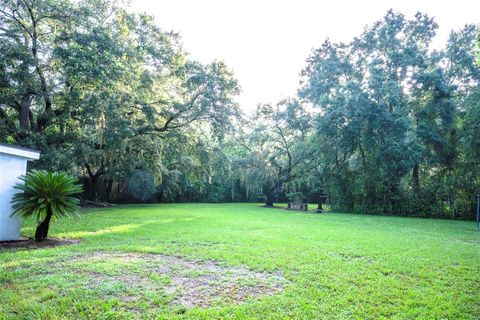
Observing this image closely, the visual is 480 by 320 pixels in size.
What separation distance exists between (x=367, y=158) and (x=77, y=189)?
14239 millimetres

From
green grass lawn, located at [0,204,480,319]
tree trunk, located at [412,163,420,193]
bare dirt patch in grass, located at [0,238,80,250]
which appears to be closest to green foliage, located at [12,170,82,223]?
bare dirt patch in grass, located at [0,238,80,250]

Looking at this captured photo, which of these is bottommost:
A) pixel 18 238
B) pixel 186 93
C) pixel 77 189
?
pixel 18 238

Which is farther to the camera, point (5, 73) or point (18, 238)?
point (5, 73)

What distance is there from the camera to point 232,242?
6.32 meters

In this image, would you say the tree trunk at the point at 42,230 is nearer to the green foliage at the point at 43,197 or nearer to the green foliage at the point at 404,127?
the green foliage at the point at 43,197

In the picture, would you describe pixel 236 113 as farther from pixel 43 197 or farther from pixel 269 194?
pixel 269 194

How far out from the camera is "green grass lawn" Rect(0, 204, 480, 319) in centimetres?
280

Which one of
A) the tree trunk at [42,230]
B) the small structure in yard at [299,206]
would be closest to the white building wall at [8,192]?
the tree trunk at [42,230]

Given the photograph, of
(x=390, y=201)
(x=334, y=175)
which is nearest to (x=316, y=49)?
(x=334, y=175)

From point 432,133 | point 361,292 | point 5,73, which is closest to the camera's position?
point 361,292

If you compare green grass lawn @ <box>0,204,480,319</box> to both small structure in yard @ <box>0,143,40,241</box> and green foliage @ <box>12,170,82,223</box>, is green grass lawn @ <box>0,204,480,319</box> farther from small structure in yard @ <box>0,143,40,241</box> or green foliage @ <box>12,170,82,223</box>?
small structure in yard @ <box>0,143,40,241</box>

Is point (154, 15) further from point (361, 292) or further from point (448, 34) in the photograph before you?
point (448, 34)

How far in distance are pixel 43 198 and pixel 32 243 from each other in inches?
36.2

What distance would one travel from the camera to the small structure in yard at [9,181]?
18.6ft
